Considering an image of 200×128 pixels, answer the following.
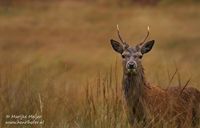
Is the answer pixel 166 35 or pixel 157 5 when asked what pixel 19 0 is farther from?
pixel 166 35

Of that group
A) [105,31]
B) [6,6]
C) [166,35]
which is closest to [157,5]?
[6,6]

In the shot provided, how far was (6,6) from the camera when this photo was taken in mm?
44094

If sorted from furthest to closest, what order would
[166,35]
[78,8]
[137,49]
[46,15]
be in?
[78,8] → [46,15] → [166,35] → [137,49]

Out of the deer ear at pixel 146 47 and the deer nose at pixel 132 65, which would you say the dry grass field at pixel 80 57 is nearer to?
the deer nose at pixel 132 65

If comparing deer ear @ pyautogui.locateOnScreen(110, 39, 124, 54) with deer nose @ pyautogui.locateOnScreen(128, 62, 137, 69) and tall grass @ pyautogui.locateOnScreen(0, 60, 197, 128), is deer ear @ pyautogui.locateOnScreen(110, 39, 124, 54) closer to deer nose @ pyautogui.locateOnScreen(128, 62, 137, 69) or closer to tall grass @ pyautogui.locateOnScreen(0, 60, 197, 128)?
tall grass @ pyautogui.locateOnScreen(0, 60, 197, 128)

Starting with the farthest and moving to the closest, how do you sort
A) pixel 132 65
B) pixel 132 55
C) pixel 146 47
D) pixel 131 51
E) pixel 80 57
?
pixel 80 57
pixel 146 47
pixel 131 51
pixel 132 55
pixel 132 65

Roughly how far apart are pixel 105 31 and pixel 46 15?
7125 mm

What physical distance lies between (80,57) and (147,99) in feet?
46.5

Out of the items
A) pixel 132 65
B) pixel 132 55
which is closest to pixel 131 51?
pixel 132 55

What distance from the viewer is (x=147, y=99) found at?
9547 mm

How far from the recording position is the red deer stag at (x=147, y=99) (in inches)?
360

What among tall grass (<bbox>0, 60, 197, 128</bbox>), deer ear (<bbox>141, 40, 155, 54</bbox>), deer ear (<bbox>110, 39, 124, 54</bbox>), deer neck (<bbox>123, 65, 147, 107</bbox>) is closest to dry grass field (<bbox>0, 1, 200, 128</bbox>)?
tall grass (<bbox>0, 60, 197, 128</bbox>)

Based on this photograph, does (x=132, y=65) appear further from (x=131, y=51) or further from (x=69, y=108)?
(x=69, y=108)

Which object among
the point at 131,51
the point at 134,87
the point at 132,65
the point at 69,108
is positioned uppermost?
the point at 131,51
